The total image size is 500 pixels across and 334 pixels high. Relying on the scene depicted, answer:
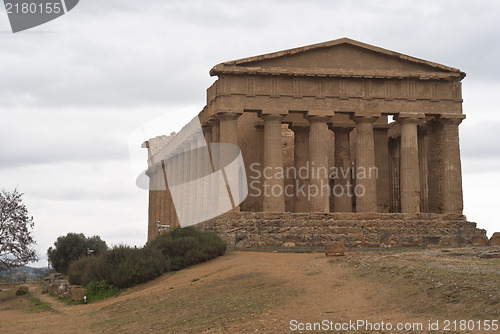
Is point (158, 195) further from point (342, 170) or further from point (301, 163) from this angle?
point (301, 163)

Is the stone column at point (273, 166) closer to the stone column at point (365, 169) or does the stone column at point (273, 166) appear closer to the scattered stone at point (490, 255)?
the stone column at point (365, 169)

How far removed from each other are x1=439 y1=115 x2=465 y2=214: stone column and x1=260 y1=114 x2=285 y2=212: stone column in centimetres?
964

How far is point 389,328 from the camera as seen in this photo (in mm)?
14352

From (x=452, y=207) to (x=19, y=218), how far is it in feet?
89.2

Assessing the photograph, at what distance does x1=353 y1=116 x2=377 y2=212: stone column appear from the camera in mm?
38062

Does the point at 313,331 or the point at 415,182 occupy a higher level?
the point at 415,182

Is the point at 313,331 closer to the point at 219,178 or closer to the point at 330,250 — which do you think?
the point at 330,250

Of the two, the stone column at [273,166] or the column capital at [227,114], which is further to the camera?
the column capital at [227,114]

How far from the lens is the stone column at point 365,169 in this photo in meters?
38.1

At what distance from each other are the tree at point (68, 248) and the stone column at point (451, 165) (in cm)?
4911

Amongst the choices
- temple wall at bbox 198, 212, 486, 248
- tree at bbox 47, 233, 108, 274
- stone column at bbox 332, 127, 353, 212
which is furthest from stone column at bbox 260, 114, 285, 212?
tree at bbox 47, 233, 108, 274

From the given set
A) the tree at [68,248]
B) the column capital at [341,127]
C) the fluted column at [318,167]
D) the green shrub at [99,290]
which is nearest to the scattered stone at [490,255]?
the fluted column at [318,167]

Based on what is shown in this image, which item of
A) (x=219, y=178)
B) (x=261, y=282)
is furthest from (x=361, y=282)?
(x=219, y=178)

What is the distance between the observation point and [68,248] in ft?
258
